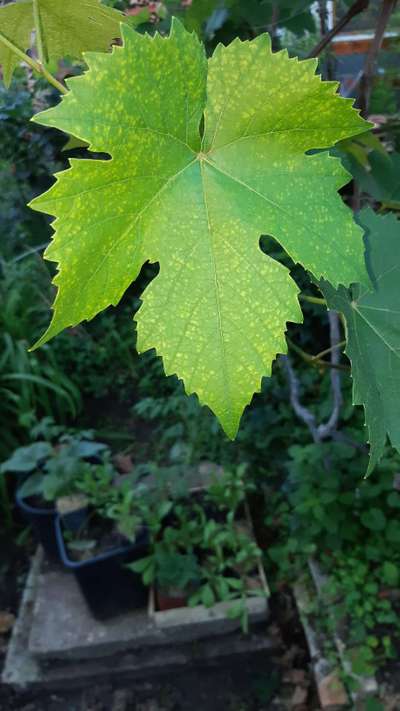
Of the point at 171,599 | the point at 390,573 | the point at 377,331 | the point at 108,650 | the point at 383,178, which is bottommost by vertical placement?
the point at 108,650

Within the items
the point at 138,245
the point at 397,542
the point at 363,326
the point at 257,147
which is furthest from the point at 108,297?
the point at 397,542

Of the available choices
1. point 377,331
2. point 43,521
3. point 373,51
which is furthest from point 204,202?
point 43,521

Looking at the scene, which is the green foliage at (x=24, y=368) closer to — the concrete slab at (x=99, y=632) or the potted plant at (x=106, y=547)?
the potted plant at (x=106, y=547)

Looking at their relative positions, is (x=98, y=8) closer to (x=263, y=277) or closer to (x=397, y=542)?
(x=263, y=277)

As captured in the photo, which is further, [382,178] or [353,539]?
[353,539]

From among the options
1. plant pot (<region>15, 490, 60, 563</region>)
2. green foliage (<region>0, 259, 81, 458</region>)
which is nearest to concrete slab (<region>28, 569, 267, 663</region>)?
plant pot (<region>15, 490, 60, 563</region>)

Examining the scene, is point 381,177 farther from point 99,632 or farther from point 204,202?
point 99,632

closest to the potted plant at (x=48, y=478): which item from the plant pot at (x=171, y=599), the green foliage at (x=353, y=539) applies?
the plant pot at (x=171, y=599)
